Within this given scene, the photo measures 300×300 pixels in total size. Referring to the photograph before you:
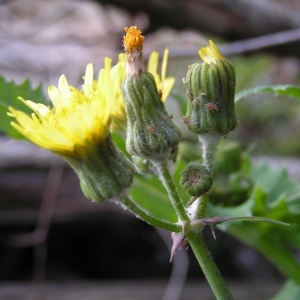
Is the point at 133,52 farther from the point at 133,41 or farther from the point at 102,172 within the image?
the point at 102,172

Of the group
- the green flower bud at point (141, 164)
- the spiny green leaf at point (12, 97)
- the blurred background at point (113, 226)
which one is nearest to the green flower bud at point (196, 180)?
the green flower bud at point (141, 164)

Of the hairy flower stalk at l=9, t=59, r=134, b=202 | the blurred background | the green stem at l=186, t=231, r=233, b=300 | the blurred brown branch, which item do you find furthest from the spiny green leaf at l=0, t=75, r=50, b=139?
the blurred brown branch

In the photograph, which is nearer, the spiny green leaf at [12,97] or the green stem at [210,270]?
the green stem at [210,270]

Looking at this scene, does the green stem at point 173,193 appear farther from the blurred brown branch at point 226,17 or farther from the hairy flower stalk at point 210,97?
the blurred brown branch at point 226,17

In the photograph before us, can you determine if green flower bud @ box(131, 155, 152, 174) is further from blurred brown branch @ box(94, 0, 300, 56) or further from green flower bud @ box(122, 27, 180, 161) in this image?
blurred brown branch @ box(94, 0, 300, 56)

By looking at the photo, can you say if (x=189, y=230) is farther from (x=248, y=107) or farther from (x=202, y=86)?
(x=248, y=107)

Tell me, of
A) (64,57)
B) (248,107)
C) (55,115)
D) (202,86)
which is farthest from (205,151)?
(248,107)
